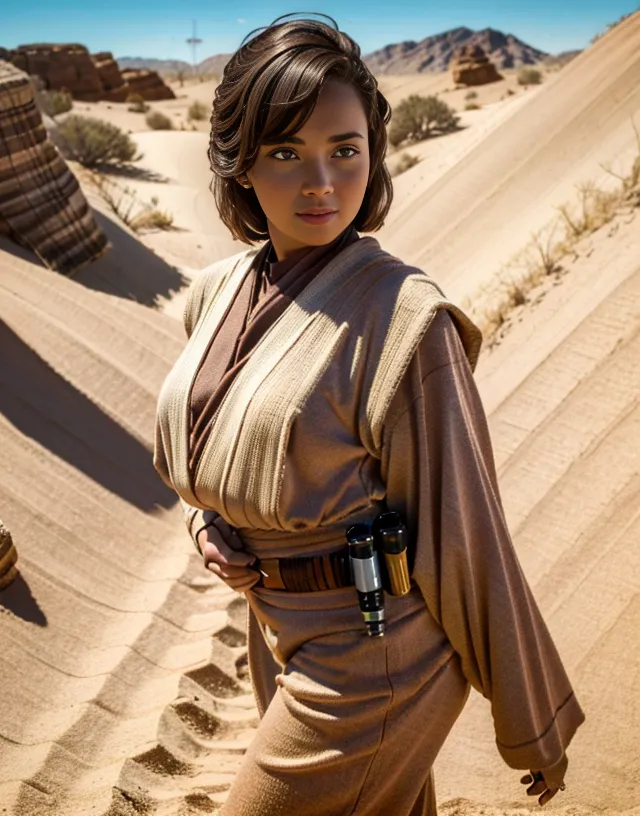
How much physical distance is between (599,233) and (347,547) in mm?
4071

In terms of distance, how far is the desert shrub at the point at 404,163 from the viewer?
14969 millimetres

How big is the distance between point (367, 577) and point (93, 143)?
15.7m

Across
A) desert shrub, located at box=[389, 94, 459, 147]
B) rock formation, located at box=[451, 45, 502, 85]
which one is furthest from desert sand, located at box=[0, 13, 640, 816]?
rock formation, located at box=[451, 45, 502, 85]

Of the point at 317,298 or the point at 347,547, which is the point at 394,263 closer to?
the point at 317,298

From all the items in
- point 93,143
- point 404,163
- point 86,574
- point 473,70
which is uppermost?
point 86,574

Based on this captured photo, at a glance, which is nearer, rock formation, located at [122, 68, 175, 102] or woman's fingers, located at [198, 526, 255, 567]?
woman's fingers, located at [198, 526, 255, 567]

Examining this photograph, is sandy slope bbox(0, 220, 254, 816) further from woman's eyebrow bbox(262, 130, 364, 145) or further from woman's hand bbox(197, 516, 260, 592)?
woman's eyebrow bbox(262, 130, 364, 145)

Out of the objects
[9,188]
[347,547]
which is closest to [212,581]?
[347,547]

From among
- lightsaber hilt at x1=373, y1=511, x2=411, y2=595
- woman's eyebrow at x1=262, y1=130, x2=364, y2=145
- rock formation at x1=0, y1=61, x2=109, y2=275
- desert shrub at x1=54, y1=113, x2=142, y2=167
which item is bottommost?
desert shrub at x1=54, y1=113, x2=142, y2=167

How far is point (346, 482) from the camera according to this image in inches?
64.5

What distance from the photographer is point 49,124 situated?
14555 mm

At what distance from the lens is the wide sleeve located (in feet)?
5.18

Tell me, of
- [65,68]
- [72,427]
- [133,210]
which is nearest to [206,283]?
[72,427]

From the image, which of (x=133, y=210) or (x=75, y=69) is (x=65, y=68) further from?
(x=133, y=210)
